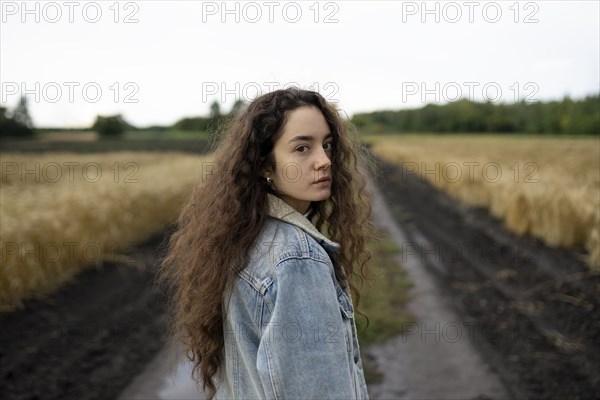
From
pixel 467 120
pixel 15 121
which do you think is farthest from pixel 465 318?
pixel 467 120

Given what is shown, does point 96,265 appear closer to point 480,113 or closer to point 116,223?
point 116,223

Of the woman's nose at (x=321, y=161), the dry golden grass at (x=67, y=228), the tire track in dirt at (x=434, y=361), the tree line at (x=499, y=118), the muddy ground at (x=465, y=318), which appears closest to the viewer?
the woman's nose at (x=321, y=161)

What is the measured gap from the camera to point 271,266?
1.44 metres

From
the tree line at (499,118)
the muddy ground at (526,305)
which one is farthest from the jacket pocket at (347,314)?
the tree line at (499,118)

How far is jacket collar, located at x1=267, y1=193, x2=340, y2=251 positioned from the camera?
1.56 meters

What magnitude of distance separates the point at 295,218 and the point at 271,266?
20 centimetres

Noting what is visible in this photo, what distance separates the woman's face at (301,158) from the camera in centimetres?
167

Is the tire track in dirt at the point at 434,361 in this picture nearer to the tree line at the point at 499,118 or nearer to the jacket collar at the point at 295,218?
the jacket collar at the point at 295,218

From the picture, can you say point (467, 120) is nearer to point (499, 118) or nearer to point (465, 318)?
point (499, 118)

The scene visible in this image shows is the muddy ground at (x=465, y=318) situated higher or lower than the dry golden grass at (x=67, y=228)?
lower

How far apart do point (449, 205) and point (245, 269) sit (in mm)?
15017

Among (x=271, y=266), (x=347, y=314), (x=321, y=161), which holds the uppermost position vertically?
(x=321, y=161)

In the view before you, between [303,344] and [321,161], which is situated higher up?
[321,161]

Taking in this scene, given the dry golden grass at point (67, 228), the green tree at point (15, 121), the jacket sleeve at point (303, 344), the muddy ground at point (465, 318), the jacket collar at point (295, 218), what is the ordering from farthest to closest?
the green tree at point (15, 121)
the dry golden grass at point (67, 228)
the muddy ground at point (465, 318)
the jacket collar at point (295, 218)
the jacket sleeve at point (303, 344)
